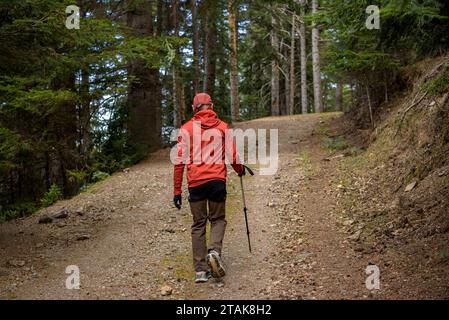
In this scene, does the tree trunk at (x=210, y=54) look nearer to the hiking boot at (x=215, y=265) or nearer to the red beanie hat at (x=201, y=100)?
the red beanie hat at (x=201, y=100)

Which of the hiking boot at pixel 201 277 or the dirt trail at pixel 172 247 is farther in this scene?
the hiking boot at pixel 201 277

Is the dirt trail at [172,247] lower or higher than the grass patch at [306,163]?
lower

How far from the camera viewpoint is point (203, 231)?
21.8 feet

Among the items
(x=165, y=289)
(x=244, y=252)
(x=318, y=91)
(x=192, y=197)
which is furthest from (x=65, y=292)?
(x=318, y=91)

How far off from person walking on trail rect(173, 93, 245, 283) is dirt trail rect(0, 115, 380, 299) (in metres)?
0.52

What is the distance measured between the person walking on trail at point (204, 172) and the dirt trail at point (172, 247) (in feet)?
1.71

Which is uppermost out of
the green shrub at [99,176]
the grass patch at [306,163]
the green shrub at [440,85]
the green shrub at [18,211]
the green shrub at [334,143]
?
the green shrub at [440,85]

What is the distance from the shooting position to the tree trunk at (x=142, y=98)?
1566 cm

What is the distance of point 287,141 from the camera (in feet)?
55.4

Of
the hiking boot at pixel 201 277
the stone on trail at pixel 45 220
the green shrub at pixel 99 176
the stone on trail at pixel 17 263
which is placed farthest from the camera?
the green shrub at pixel 99 176

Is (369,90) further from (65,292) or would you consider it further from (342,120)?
(65,292)

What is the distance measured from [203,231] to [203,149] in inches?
46.1

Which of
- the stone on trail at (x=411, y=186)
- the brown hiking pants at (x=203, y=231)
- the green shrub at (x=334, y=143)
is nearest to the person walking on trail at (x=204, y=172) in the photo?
the brown hiking pants at (x=203, y=231)

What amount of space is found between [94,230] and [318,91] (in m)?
20.8
